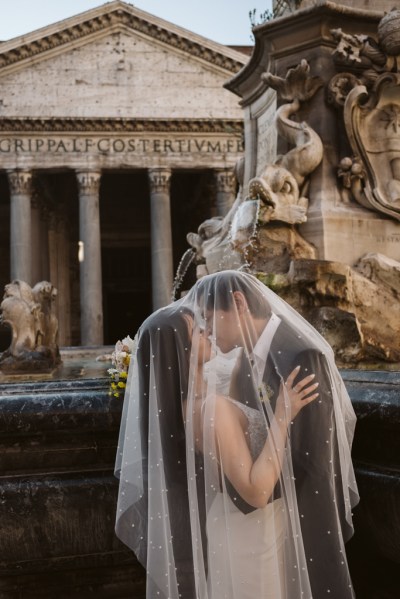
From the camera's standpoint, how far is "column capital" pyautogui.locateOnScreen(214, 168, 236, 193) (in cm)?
2359

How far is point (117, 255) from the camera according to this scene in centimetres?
2989

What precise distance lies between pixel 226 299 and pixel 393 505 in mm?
786

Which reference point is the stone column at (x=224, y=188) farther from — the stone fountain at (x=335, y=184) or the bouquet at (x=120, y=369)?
the bouquet at (x=120, y=369)

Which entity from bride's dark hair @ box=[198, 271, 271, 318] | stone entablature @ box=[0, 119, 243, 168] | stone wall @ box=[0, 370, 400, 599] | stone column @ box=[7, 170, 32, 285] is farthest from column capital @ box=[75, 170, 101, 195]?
bride's dark hair @ box=[198, 271, 271, 318]

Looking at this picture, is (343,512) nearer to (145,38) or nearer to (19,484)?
(19,484)

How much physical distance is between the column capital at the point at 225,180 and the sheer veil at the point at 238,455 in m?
22.1

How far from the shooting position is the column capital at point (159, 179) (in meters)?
23.6

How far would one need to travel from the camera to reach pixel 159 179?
2359 centimetres

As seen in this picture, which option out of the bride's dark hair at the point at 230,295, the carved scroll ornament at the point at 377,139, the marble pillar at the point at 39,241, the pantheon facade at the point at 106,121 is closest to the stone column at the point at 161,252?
the pantheon facade at the point at 106,121

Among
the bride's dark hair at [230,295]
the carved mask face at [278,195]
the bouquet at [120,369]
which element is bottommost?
the bouquet at [120,369]

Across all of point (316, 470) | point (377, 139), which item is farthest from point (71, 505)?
point (377, 139)

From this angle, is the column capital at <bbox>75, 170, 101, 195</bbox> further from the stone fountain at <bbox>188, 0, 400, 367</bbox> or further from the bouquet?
the bouquet

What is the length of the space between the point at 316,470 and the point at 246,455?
20cm

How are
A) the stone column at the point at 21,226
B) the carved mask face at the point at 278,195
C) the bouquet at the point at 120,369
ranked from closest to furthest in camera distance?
the bouquet at the point at 120,369
the carved mask face at the point at 278,195
the stone column at the point at 21,226
